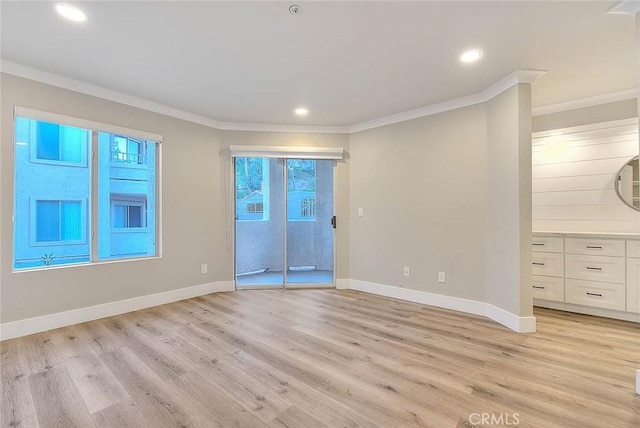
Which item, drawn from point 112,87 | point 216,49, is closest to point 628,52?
point 216,49

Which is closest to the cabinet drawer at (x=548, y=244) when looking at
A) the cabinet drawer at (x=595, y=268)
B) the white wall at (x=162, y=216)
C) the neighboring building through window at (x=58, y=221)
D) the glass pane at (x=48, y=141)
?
the cabinet drawer at (x=595, y=268)

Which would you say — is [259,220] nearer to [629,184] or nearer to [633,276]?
[633,276]

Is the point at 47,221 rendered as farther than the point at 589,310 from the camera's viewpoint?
No

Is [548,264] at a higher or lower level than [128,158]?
lower

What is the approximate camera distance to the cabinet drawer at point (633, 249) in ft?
9.78

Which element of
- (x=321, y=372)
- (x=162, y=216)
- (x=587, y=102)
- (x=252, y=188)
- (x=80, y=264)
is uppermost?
(x=587, y=102)

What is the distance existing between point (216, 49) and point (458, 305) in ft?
11.9

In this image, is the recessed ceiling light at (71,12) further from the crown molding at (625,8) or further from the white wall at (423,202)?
the crown molding at (625,8)

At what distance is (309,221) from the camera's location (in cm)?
464

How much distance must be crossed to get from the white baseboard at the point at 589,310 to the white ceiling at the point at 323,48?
7.84ft

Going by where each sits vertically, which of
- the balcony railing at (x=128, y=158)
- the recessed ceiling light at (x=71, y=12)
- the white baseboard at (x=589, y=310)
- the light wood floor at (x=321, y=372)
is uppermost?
the recessed ceiling light at (x=71, y=12)

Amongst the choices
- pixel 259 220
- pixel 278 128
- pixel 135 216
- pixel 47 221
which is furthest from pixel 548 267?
pixel 47 221

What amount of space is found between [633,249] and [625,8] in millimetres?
2359

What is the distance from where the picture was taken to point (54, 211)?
298cm
